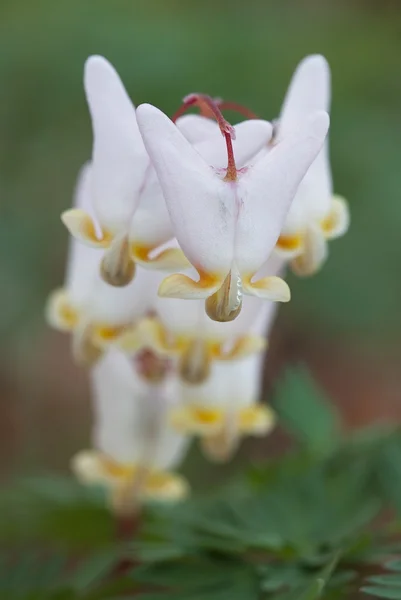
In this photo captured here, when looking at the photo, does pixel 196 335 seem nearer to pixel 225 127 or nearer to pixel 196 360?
pixel 196 360

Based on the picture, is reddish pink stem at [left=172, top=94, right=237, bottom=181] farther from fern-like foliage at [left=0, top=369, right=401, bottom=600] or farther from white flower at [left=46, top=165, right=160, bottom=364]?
fern-like foliage at [left=0, top=369, right=401, bottom=600]

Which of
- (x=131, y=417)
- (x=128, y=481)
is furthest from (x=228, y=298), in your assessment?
(x=128, y=481)

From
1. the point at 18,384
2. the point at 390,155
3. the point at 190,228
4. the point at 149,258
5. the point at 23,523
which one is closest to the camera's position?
the point at 190,228

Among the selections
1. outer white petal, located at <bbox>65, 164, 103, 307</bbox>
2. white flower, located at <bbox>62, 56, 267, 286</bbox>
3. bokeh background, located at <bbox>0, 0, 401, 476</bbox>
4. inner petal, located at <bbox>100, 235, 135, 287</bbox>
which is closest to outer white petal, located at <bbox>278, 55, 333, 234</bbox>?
white flower, located at <bbox>62, 56, 267, 286</bbox>

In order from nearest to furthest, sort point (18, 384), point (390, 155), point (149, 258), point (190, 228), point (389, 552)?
1. point (190, 228)
2. point (149, 258)
3. point (389, 552)
4. point (390, 155)
5. point (18, 384)

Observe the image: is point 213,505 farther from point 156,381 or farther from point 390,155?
point 390,155

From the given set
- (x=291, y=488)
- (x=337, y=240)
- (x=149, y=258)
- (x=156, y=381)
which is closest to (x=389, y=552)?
(x=291, y=488)

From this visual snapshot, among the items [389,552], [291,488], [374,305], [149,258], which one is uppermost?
[374,305]
